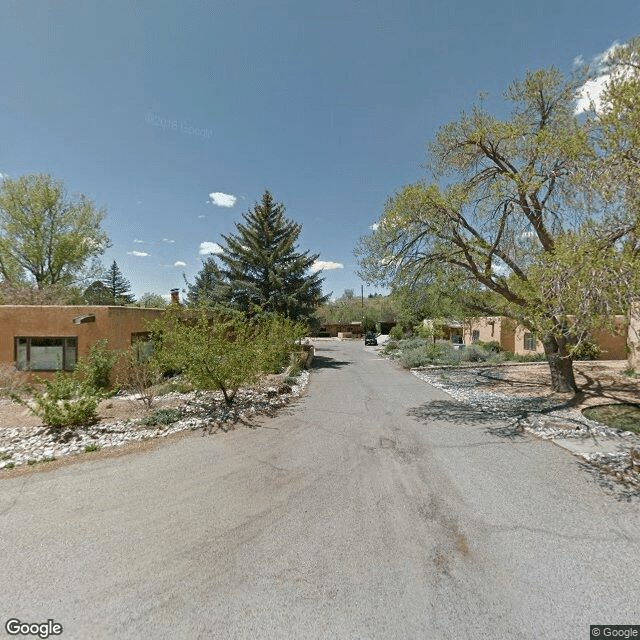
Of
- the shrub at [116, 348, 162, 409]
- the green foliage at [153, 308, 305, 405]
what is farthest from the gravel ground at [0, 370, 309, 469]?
the shrub at [116, 348, 162, 409]

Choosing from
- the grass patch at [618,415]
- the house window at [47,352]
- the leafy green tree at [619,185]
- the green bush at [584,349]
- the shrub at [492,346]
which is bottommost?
the grass patch at [618,415]

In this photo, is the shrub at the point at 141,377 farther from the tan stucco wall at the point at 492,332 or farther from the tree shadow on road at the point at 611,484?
the tan stucco wall at the point at 492,332

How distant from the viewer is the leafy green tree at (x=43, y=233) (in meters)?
21.6

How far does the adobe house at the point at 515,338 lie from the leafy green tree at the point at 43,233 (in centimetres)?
2898

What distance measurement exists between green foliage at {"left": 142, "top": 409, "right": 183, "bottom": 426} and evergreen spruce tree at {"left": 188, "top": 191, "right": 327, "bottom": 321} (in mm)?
12954

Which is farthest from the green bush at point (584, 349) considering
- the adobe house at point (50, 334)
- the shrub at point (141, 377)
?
the adobe house at point (50, 334)

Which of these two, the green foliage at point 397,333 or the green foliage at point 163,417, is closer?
the green foliage at point 163,417

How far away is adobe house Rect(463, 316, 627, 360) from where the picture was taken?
20.3 metres

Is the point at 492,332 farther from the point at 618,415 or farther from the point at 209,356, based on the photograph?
the point at 209,356

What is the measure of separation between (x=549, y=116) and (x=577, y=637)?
43.6ft

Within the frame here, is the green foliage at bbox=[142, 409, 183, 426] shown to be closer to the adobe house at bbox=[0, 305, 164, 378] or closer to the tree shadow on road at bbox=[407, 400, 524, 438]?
the adobe house at bbox=[0, 305, 164, 378]

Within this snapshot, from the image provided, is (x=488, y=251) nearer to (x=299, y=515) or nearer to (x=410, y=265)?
(x=410, y=265)

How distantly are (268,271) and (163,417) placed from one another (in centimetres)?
1508

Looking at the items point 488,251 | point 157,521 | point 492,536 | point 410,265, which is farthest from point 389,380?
point 157,521
